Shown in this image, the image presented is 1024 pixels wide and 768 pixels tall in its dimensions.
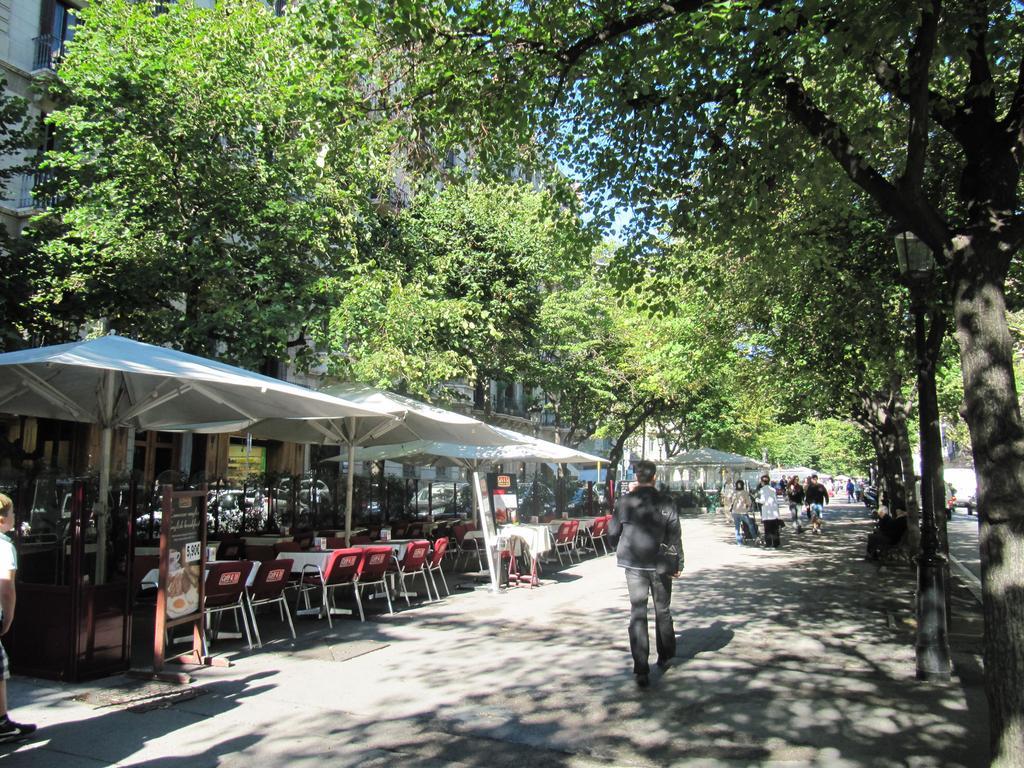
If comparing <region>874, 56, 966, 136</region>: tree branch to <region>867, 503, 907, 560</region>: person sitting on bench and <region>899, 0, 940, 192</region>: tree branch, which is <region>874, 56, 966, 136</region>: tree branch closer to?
<region>899, 0, 940, 192</region>: tree branch

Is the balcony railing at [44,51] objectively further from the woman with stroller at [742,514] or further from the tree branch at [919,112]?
the woman with stroller at [742,514]

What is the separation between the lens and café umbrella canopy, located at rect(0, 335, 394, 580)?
22.9 feet

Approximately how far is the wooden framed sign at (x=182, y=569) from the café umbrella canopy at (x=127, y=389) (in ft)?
3.27

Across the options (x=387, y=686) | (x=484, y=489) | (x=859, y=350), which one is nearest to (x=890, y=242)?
(x=859, y=350)

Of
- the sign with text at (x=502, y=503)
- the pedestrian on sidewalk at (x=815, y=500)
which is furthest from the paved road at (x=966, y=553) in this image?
the sign with text at (x=502, y=503)

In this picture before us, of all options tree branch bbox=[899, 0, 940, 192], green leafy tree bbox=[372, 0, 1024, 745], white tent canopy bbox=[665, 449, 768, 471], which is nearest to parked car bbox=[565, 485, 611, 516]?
white tent canopy bbox=[665, 449, 768, 471]

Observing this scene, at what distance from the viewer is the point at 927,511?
311 inches

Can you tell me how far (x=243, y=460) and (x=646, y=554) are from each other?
71.4ft

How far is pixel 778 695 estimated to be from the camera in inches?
249

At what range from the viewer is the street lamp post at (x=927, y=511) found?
6902 millimetres

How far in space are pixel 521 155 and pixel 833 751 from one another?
25.7 feet

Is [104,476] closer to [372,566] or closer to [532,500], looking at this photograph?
[372,566]

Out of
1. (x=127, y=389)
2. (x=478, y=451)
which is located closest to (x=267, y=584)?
(x=127, y=389)

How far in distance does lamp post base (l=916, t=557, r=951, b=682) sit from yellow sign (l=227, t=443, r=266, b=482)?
2102 cm
